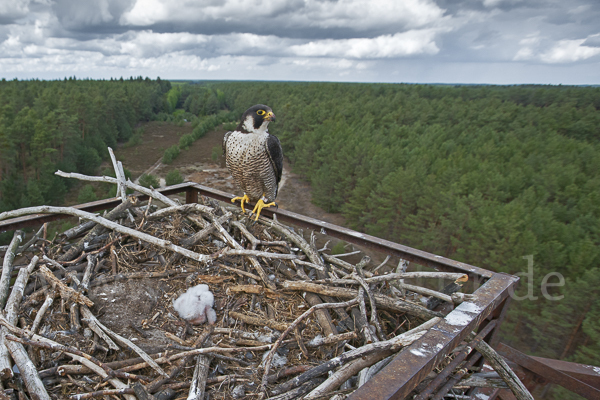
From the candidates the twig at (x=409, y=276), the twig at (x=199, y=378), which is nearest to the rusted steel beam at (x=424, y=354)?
the twig at (x=409, y=276)

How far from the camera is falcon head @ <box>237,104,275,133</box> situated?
4539mm

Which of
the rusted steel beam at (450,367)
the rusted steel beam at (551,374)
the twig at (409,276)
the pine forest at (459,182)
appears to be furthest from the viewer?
the pine forest at (459,182)

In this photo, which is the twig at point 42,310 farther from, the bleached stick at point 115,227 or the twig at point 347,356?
the twig at point 347,356

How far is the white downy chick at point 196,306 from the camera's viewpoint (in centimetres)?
285

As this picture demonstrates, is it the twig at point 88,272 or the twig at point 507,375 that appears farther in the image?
the twig at point 88,272

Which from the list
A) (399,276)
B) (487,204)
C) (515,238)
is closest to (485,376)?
(399,276)

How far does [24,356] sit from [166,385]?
2.90ft

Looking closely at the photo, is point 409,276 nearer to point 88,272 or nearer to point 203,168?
point 88,272

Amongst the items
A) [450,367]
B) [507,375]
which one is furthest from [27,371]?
[507,375]

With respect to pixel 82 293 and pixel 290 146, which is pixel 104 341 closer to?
pixel 82 293

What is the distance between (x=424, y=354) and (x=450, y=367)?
50 centimetres

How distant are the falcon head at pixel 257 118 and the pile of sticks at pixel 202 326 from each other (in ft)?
4.26

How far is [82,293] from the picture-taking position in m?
2.80

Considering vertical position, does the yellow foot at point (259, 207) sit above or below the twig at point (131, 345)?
above
